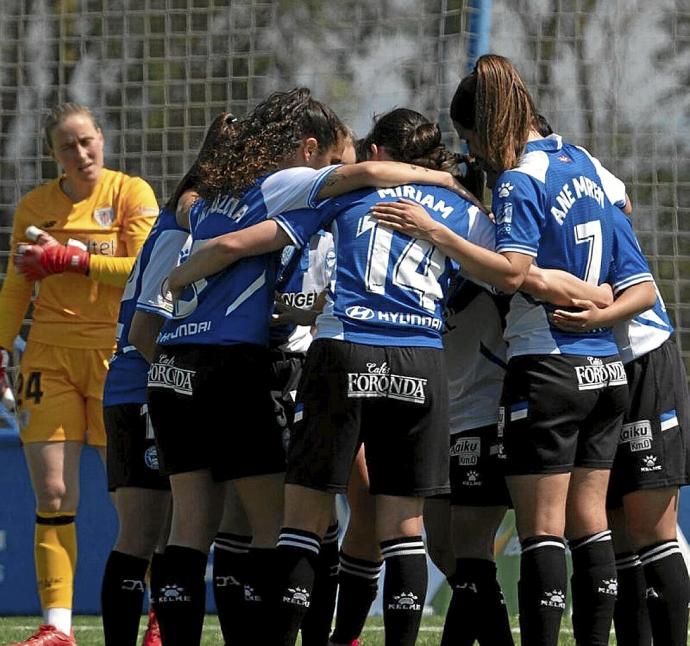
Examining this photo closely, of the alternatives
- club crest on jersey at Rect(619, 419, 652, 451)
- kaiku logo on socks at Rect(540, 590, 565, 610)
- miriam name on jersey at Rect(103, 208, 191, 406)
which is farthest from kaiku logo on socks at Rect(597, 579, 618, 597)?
miriam name on jersey at Rect(103, 208, 191, 406)

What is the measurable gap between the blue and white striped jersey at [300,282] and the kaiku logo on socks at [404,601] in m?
0.98

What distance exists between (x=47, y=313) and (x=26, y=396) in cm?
33

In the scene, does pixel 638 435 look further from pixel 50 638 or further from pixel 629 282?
pixel 50 638

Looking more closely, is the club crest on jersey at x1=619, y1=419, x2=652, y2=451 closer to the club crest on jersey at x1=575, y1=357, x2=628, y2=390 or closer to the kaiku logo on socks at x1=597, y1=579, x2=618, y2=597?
the club crest on jersey at x1=575, y1=357, x2=628, y2=390

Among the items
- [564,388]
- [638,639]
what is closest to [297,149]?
[564,388]

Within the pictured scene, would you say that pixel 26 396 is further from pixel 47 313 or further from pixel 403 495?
pixel 403 495

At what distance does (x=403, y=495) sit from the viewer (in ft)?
13.2

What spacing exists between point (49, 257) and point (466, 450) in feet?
Answer: 6.12

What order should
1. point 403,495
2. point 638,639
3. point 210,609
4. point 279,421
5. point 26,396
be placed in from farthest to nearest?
1. point 210,609
2. point 26,396
3. point 638,639
4. point 279,421
5. point 403,495

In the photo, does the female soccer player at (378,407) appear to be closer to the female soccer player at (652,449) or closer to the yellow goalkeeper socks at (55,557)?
the female soccer player at (652,449)

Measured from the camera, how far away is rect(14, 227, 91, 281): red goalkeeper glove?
5426 mm

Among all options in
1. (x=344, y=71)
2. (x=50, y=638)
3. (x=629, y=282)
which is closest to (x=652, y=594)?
(x=629, y=282)

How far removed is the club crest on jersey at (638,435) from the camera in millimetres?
4379

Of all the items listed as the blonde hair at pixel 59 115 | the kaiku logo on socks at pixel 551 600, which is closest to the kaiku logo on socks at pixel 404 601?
the kaiku logo on socks at pixel 551 600
